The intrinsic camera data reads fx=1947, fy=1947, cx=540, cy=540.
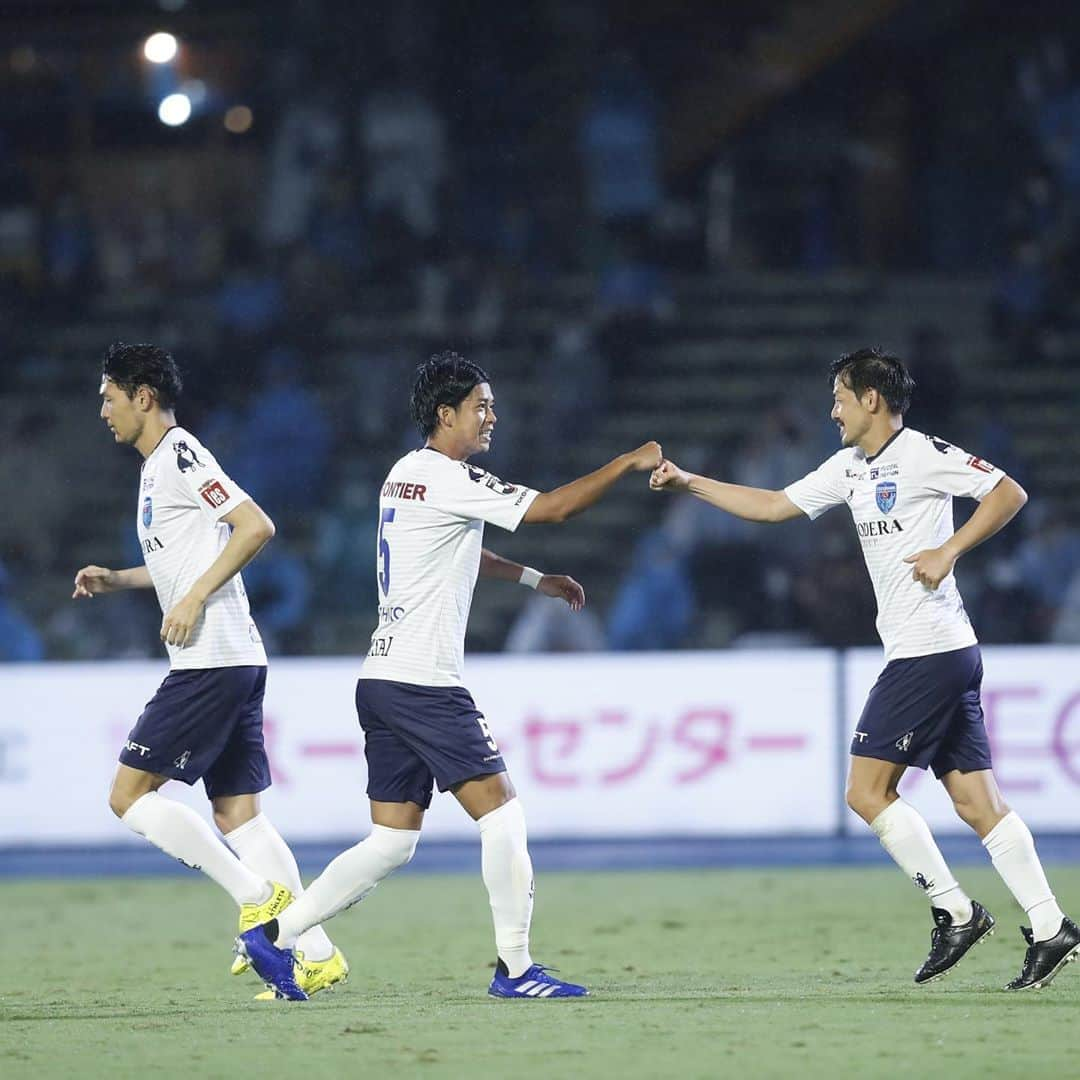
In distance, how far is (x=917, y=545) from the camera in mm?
6711

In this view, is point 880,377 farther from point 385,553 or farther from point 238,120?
point 238,120

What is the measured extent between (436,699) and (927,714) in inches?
66.2

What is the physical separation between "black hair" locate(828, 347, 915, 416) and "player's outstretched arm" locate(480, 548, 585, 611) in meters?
1.21

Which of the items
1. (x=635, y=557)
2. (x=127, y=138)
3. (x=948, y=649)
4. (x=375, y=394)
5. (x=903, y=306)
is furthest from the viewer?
(x=127, y=138)

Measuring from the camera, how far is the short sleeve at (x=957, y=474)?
6.63 m

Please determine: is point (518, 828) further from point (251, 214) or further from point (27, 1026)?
point (251, 214)

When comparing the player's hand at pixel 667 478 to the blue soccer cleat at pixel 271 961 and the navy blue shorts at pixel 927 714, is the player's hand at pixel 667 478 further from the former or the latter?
the blue soccer cleat at pixel 271 961

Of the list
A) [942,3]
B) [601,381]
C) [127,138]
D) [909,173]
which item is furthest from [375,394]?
[942,3]

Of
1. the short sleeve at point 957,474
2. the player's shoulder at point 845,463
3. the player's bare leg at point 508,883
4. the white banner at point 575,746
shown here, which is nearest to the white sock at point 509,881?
the player's bare leg at point 508,883

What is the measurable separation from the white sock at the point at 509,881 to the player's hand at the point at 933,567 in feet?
5.08

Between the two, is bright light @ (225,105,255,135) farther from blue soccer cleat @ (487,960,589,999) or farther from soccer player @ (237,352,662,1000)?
blue soccer cleat @ (487,960,589,999)

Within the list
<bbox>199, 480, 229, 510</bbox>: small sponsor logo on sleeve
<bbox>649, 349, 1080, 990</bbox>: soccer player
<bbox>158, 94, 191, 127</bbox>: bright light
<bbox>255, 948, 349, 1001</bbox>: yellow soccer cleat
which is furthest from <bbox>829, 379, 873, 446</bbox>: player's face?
<bbox>158, 94, 191, 127</bbox>: bright light

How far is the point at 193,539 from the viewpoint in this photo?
680 cm

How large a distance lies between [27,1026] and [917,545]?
10.9 feet
